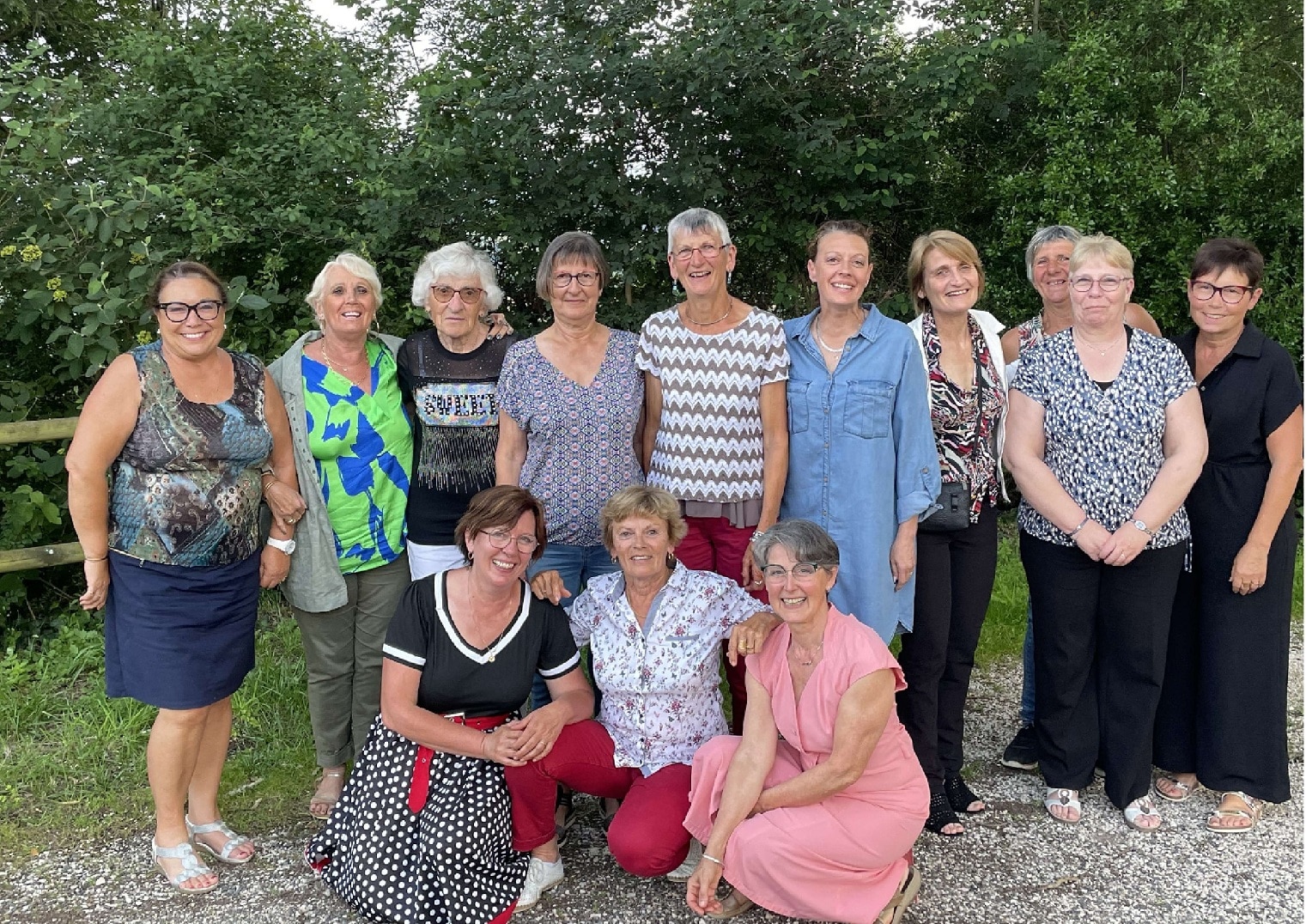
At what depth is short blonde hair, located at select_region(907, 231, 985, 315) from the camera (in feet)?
11.5

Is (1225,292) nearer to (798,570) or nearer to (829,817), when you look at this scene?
(798,570)

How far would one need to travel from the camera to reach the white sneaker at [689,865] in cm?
322

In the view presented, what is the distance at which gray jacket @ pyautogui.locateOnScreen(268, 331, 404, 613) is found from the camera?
11.6ft

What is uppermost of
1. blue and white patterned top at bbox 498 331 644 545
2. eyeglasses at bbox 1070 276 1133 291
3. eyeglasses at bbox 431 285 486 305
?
eyeglasses at bbox 1070 276 1133 291

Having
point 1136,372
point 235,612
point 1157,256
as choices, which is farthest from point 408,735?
point 1157,256

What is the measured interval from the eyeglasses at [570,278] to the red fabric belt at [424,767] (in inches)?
57.6

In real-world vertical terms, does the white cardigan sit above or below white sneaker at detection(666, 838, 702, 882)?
above

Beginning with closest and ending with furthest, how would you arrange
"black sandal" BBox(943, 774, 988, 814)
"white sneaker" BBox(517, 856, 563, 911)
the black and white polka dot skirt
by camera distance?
the black and white polka dot skirt, "white sneaker" BBox(517, 856, 563, 911), "black sandal" BBox(943, 774, 988, 814)

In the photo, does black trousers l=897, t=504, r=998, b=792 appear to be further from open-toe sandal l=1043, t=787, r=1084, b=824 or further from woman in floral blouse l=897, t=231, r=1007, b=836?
open-toe sandal l=1043, t=787, r=1084, b=824

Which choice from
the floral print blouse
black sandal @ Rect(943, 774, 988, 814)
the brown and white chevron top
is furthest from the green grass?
the brown and white chevron top

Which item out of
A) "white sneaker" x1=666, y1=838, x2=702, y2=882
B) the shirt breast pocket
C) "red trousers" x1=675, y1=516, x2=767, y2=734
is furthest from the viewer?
"red trousers" x1=675, y1=516, x2=767, y2=734

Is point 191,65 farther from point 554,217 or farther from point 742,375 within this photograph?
point 742,375

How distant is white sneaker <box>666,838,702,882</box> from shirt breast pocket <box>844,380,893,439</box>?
1401mm

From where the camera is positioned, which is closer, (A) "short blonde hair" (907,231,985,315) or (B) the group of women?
(B) the group of women
